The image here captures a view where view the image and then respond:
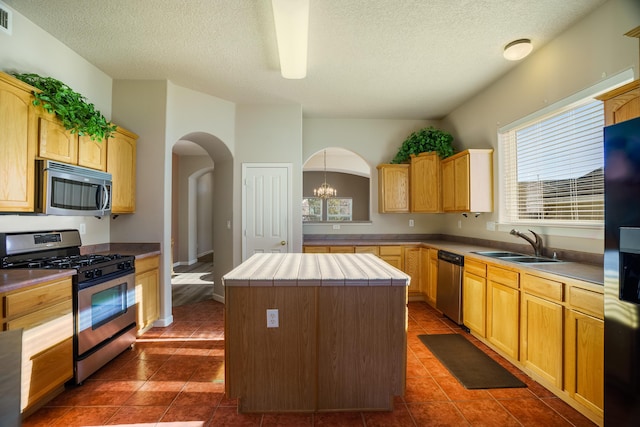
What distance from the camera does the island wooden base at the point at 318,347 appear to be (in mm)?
1791

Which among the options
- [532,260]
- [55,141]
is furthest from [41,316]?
[532,260]

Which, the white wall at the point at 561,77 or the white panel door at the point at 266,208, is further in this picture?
the white panel door at the point at 266,208

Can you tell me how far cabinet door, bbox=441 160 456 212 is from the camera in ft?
12.9

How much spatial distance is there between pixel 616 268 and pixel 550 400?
4.08 ft

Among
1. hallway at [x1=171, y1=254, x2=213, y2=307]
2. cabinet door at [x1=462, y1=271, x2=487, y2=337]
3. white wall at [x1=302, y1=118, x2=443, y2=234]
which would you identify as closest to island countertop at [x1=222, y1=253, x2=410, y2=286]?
cabinet door at [x1=462, y1=271, x2=487, y2=337]

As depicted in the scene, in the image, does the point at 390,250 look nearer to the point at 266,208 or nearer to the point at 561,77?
the point at 266,208

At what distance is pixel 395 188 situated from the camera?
15.1 feet

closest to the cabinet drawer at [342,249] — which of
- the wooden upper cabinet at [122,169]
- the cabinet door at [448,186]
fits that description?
the cabinet door at [448,186]

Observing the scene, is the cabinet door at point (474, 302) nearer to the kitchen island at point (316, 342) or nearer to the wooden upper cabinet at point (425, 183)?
the wooden upper cabinet at point (425, 183)

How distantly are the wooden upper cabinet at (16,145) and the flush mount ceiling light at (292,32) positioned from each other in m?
1.91

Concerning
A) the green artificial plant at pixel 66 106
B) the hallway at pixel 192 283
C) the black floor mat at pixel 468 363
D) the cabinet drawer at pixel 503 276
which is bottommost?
the black floor mat at pixel 468 363

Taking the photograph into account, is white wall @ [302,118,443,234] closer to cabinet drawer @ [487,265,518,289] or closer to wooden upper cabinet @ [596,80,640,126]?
cabinet drawer @ [487,265,518,289]

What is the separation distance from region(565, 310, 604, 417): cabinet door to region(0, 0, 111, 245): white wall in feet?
13.7

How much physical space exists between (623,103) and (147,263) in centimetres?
402
